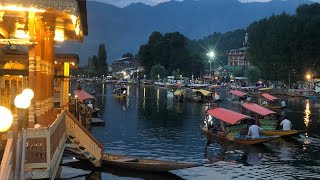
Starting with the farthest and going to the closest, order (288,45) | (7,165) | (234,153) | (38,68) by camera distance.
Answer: (288,45)
(234,153)
(38,68)
(7,165)

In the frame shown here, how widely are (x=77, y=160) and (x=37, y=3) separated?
14.5m

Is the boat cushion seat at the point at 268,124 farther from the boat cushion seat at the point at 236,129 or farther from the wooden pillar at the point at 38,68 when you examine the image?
the wooden pillar at the point at 38,68

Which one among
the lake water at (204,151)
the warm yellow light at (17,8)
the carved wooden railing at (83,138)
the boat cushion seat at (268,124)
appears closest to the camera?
Result: the warm yellow light at (17,8)

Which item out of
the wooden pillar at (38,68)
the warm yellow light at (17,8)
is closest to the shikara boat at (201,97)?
the wooden pillar at (38,68)

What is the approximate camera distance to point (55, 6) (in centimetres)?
1244

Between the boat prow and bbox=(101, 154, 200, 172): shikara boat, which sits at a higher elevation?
the boat prow

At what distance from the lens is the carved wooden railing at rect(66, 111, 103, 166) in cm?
1833

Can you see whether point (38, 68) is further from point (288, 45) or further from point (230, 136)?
point (288, 45)

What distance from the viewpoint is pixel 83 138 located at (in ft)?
63.3

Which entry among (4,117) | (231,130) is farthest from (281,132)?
(4,117)

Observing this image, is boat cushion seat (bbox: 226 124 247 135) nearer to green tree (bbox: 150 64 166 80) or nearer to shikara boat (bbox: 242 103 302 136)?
shikara boat (bbox: 242 103 302 136)

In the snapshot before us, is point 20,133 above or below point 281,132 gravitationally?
above

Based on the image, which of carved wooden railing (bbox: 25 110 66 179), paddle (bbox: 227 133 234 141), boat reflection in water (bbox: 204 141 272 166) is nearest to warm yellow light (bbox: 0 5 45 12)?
carved wooden railing (bbox: 25 110 66 179)

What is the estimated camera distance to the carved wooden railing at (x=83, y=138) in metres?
18.3
